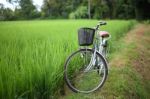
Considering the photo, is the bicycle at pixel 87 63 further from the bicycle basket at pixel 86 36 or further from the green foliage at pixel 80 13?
the green foliage at pixel 80 13

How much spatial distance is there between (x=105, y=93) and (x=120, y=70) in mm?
1493

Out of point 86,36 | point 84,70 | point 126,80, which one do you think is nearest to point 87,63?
point 84,70

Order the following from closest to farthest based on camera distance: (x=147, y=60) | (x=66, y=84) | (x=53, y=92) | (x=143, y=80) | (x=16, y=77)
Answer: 1. (x=16, y=77)
2. (x=53, y=92)
3. (x=66, y=84)
4. (x=143, y=80)
5. (x=147, y=60)

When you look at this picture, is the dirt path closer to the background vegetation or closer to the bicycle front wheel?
the bicycle front wheel

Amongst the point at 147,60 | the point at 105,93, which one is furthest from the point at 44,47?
the point at 147,60

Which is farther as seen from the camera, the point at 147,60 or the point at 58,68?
the point at 147,60

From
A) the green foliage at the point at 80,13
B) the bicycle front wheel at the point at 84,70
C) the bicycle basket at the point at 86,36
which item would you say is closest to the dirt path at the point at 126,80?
the bicycle front wheel at the point at 84,70

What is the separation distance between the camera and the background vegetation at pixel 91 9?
2780 cm

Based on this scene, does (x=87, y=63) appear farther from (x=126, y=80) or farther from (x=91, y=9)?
(x=91, y=9)

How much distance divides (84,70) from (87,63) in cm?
17

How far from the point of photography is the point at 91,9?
43281 millimetres

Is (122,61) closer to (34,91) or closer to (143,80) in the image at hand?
(143,80)

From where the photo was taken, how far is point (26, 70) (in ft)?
11.9

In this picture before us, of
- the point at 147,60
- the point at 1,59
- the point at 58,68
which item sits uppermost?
the point at 1,59
